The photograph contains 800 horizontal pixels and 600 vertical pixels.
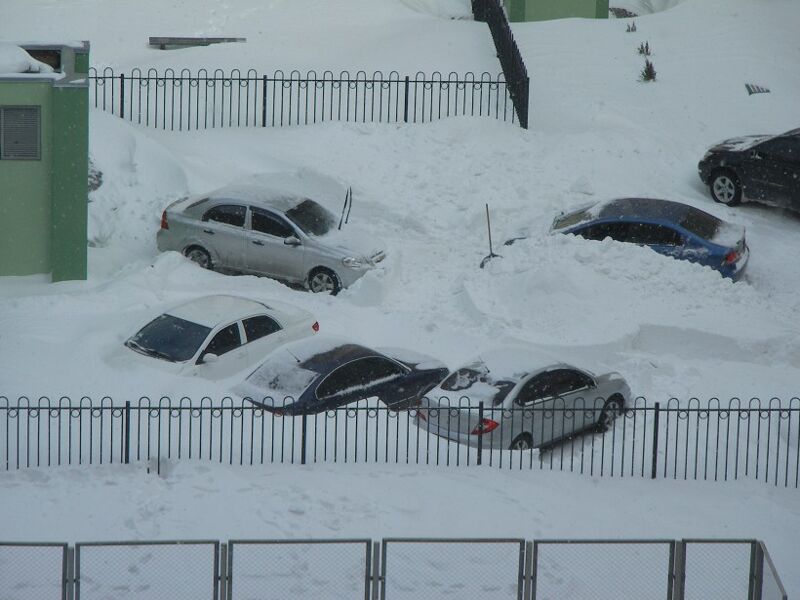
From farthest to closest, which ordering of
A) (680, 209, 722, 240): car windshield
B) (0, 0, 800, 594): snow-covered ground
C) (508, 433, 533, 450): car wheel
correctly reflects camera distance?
(680, 209, 722, 240): car windshield
(508, 433, 533, 450): car wheel
(0, 0, 800, 594): snow-covered ground

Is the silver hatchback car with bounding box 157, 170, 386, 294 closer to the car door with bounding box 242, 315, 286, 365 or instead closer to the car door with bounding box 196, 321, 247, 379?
the car door with bounding box 242, 315, 286, 365

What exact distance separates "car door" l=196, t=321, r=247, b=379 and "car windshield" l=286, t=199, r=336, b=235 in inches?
155

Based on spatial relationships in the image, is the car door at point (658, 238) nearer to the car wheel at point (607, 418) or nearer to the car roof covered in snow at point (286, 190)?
the car wheel at point (607, 418)

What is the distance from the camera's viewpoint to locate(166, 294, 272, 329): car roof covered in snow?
60.2 ft

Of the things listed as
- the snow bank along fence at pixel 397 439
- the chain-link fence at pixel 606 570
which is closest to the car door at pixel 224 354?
the snow bank along fence at pixel 397 439

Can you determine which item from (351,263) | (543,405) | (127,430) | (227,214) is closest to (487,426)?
(543,405)

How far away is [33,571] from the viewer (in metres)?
11.9

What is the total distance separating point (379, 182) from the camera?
80.7ft

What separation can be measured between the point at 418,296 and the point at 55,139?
5.80m

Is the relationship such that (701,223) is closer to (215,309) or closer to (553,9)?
(215,309)

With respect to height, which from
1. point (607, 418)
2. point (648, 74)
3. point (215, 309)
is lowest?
point (607, 418)

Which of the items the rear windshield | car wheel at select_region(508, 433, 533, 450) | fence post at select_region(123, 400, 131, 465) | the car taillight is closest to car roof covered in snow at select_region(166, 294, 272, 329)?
fence post at select_region(123, 400, 131, 465)

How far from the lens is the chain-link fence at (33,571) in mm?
11742

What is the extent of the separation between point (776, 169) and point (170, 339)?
11.3 metres
